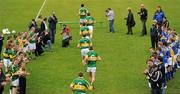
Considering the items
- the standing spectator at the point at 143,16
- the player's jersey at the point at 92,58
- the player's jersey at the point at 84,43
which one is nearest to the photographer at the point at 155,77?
the player's jersey at the point at 92,58

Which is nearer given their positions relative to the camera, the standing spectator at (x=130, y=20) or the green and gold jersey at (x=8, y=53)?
the green and gold jersey at (x=8, y=53)

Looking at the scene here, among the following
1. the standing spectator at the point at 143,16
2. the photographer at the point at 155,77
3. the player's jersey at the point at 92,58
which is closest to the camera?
the photographer at the point at 155,77

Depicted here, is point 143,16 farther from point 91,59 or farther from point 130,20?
point 91,59

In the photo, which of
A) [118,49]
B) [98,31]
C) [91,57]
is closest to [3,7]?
[98,31]

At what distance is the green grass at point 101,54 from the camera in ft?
91.9

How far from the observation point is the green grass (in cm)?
2800

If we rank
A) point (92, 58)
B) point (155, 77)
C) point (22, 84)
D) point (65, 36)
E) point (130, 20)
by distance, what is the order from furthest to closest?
point (130, 20) < point (65, 36) < point (92, 58) < point (22, 84) < point (155, 77)

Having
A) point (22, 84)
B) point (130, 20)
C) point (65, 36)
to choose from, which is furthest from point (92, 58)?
point (130, 20)

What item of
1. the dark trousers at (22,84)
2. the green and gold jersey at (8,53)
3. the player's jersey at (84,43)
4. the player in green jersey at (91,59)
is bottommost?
the dark trousers at (22,84)

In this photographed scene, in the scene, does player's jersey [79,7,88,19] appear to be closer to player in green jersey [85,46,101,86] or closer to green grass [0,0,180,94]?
green grass [0,0,180,94]

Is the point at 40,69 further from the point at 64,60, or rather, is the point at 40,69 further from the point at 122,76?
the point at 122,76

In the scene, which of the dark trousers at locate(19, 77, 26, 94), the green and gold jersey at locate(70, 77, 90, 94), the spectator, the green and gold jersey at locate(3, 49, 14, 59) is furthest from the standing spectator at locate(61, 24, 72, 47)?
the green and gold jersey at locate(70, 77, 90, 94)

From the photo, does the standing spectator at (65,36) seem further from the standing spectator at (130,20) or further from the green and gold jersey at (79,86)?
the green and gold jersey at (79,86)

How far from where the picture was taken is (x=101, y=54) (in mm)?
35469
